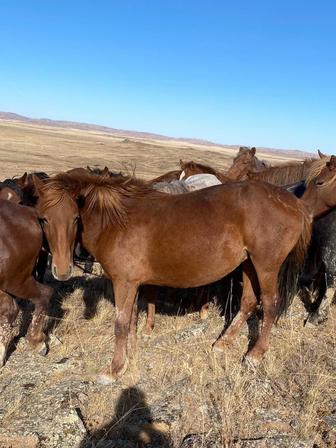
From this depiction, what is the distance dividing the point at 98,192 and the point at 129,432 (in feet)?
7.17

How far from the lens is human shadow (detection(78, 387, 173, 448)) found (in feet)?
10.4

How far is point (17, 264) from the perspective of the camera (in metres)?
4.28

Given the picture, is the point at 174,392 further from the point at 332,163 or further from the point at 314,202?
the point at 332,163

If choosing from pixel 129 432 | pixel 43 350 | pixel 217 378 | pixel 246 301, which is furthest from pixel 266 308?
pixel 43 350

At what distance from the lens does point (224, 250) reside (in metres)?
4.08

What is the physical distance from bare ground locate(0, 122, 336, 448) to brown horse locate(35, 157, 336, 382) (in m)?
0.33

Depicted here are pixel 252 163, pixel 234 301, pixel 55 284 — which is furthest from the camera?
pixel 252 163

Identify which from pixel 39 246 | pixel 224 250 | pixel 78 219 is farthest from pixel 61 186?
pixel 224 250

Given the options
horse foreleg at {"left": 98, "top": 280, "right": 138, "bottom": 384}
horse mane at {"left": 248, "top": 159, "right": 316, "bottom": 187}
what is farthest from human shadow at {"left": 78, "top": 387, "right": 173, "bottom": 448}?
horse mane at {"left": 248, "top": 159, "right": 316, "bottom": 187}

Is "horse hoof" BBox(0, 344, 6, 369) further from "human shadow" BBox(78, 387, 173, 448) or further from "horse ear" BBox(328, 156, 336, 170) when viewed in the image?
"horse ear" BBox(328, 156, 336, 170)

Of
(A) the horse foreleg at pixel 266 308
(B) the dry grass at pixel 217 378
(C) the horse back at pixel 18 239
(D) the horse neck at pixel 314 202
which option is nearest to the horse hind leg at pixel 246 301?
(B) the dry grass at pixel 217 378

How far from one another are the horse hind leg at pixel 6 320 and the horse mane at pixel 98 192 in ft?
4.15

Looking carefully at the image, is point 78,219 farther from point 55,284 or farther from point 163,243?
point 55,284

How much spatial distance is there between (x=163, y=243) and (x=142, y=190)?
0.69m
